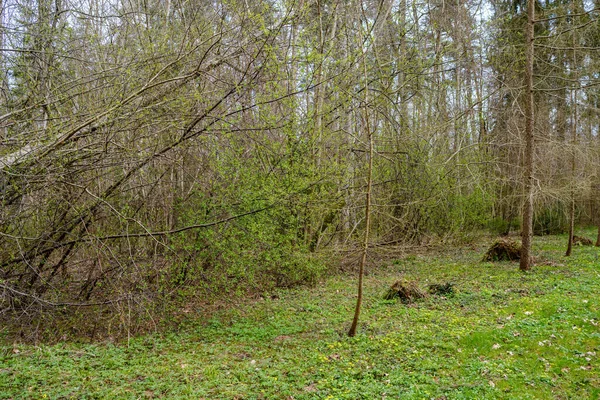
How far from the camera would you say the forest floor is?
4.55 m

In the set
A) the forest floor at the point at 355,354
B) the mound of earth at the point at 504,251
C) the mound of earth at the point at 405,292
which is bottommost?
the forest floor at the point at 355,354

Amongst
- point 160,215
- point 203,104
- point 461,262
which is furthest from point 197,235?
point 461,262

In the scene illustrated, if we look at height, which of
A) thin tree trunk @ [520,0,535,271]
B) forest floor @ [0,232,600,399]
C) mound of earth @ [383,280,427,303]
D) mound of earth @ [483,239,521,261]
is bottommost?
forest floor @ [0,232,600,399]

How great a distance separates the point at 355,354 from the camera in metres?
5.67

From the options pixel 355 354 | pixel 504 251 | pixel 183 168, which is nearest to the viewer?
pixel 355 354

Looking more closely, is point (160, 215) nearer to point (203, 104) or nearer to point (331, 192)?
point (203, 104)

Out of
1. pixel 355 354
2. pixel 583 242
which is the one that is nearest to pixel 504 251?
pixel 583 242

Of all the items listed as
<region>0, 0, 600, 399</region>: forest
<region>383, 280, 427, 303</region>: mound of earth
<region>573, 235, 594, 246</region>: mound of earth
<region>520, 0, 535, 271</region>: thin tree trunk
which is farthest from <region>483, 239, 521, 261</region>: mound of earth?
<region>383, 280, 427, 303</region>: mound of earth

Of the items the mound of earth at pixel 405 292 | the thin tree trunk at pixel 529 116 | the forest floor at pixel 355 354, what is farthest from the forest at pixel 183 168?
the mound of earth at pixel 405 292

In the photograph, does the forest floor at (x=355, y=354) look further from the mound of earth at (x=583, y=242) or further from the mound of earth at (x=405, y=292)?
the mound of earth at (x=583, y=242)

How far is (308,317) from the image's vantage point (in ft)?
25.3

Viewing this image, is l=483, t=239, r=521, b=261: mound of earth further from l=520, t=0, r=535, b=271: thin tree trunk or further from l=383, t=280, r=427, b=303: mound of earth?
l=383, t=280, r=427, b=303: mound of earth

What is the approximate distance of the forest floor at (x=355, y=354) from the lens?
455 cm

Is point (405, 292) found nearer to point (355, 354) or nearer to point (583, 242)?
point (355, 354)
